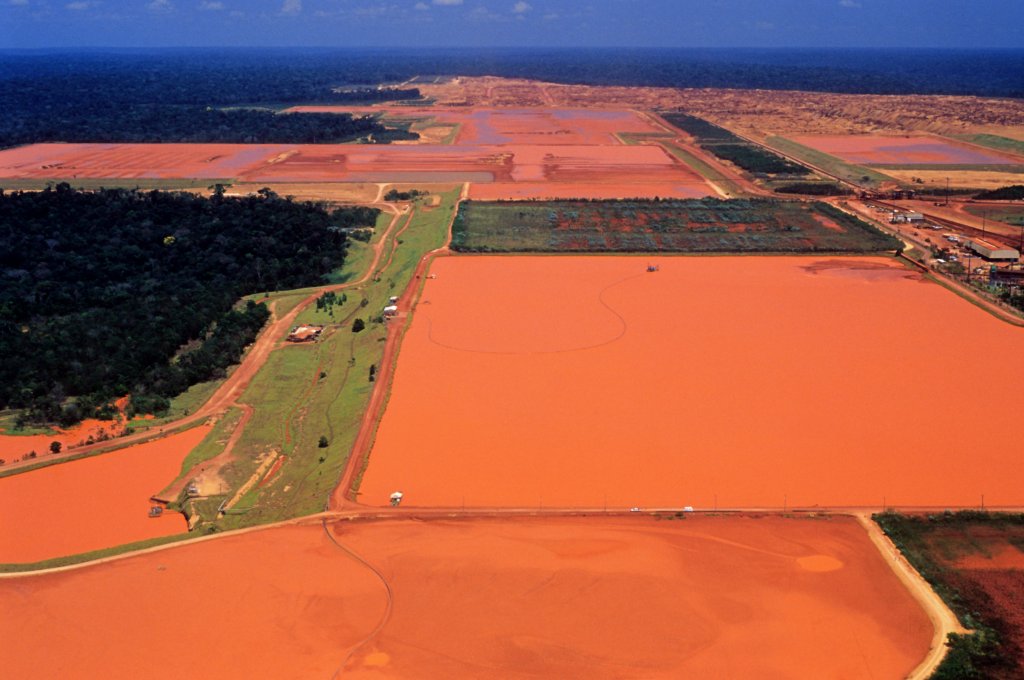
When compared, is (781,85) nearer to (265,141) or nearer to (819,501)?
(265,141)

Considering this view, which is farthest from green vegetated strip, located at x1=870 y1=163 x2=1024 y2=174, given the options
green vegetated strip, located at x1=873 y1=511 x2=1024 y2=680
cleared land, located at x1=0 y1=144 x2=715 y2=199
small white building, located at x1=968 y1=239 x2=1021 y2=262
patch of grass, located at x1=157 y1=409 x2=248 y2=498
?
patch of grass, located at x1=157 y1=409 x2=248 y2=498

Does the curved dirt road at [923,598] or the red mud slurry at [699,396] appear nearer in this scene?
the curved dirt road at [923,598]

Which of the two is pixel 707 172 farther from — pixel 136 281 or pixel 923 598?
pixel 923 598

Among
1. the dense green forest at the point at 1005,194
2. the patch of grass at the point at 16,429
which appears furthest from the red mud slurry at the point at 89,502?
the dense green forest at the point at 1005,194

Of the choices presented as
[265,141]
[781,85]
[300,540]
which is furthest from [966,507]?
[781,85]

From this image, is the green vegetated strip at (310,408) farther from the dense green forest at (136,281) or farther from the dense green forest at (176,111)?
the dense green forest at (176,111)
